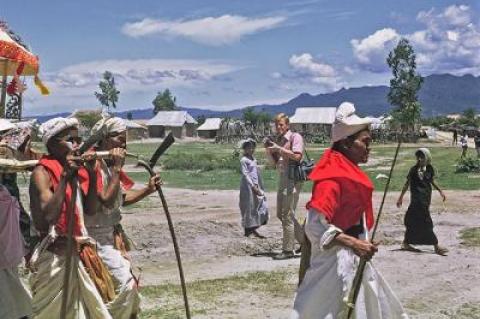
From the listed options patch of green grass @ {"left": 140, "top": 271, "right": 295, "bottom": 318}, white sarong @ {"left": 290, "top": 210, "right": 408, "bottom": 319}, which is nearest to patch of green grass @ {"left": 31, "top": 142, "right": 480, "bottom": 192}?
patch of green grass @ {"left": 140, "top": 271, "right": 295, "bottom": 318}

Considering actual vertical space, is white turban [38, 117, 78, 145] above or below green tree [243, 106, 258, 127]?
above

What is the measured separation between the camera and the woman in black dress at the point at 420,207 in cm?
1124

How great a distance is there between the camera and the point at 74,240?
5055 millimetres

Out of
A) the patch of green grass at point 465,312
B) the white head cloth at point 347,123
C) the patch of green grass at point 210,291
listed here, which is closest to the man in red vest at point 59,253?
the white head cloth at point 347,123

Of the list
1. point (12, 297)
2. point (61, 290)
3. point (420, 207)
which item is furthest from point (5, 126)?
point (420, 207)

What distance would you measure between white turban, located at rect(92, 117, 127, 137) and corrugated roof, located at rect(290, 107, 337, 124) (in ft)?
283

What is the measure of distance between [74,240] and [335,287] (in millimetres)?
1802

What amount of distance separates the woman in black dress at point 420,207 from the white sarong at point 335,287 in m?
6.75

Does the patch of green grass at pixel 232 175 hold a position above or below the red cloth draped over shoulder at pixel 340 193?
below

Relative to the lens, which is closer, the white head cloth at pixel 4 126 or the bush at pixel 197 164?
the white head cloth at pixel 4 126

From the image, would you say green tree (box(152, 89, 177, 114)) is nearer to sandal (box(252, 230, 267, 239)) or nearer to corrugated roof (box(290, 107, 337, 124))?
corrugated roof (box(290, 107, 337, 124))

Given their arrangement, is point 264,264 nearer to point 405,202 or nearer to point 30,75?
point 30,75

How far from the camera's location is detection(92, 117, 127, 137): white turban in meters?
5.44

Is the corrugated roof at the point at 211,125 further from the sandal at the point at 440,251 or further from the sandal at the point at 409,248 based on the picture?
the sandal at the point at 440,251
